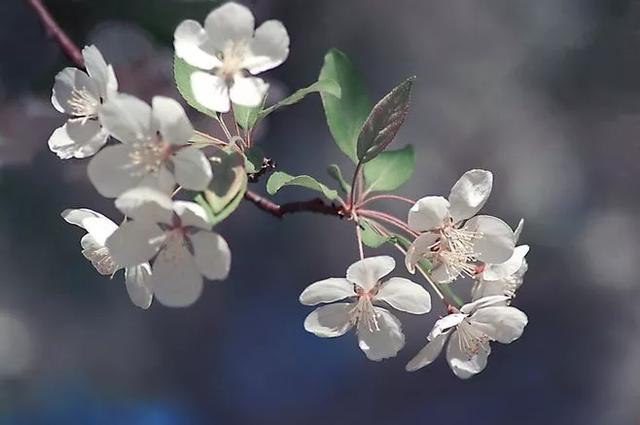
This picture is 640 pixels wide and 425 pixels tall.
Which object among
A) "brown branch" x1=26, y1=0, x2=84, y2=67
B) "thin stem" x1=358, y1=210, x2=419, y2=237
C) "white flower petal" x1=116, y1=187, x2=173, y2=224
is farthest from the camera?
"brown branch" x1=26, y1=0, x2=84, y2=67

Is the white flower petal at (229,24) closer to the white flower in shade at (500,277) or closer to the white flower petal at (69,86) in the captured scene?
the white flower petal at (69,86)

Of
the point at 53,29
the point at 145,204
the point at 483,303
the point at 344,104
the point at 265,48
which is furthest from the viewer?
the point at 53,29

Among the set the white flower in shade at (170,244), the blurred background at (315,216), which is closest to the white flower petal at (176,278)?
the white flower in shade at (170,244)

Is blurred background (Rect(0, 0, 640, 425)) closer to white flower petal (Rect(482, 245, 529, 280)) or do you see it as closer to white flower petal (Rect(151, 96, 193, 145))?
white flower petal (Rect(482, 245, 529, 280))

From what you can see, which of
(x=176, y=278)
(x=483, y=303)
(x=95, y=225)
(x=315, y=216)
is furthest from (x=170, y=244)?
(x=315, y=216)

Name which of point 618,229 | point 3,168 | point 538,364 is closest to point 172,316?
point 3,168

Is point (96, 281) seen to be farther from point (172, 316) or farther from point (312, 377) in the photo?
point (312, 377)

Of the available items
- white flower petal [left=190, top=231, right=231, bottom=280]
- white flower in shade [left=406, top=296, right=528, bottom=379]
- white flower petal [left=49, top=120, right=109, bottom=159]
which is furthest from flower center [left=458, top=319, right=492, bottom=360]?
white flower petal [left=49, top=120, right=109, bottom=159]

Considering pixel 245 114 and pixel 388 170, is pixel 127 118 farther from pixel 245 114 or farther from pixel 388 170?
pixel 388 170
